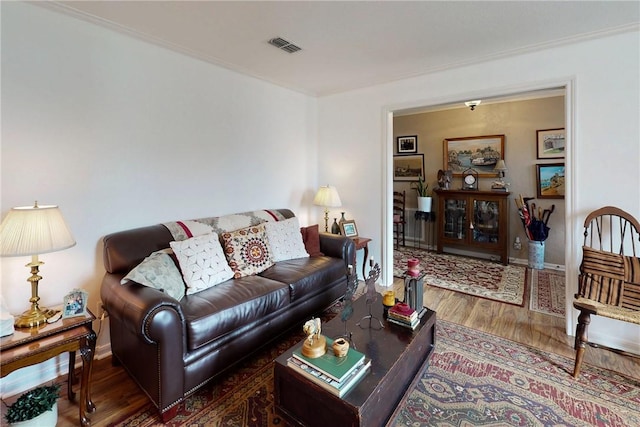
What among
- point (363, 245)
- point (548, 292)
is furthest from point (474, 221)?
point (363, 245)

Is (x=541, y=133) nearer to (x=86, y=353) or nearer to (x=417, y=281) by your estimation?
(x=417, y=281)

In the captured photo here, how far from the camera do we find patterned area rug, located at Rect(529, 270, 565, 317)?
297cm

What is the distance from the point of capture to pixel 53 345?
150 cm

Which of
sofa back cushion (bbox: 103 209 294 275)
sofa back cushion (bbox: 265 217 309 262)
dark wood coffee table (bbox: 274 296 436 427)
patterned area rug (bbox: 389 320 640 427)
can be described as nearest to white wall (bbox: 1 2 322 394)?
sofa back cushion (bbox: 103 209 294 275)

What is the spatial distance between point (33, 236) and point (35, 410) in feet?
2.71

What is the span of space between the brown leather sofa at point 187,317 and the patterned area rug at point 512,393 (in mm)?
1025

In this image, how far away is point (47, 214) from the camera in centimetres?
161

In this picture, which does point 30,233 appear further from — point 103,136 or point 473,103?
point 473,103

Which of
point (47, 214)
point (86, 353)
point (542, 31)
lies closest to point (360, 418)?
point (86, 353)

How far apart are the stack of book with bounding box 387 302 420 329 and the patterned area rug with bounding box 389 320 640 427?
0.34 metres

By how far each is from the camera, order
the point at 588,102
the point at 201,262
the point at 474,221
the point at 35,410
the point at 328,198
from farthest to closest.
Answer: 1. the point at 474,221
2. the point at 328,198
3. the point at 588,102
4. the point at 201,262
5. the point at 35,410

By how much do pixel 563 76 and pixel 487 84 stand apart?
56 centimetres

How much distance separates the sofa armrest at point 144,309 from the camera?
151 centimetres

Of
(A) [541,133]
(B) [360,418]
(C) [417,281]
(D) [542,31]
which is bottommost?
(B) [360,418]
